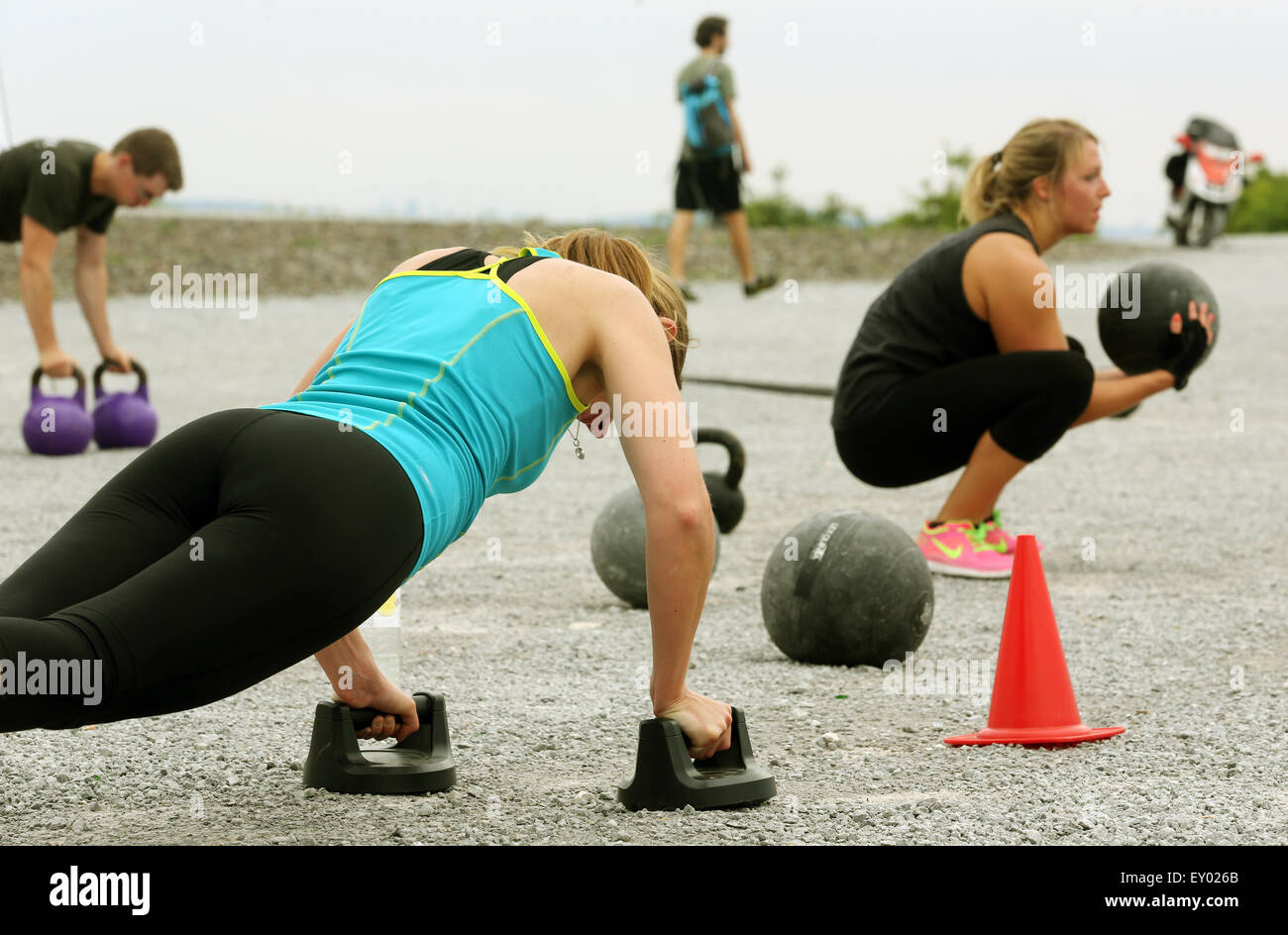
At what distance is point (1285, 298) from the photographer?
16.8 metres

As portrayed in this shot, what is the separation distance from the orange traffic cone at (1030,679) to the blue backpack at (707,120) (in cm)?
1058

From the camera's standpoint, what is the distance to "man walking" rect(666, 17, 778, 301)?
45.9 ft

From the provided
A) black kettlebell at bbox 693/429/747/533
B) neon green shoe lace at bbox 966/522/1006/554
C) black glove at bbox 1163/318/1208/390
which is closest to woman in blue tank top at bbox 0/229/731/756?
neon green shoe lace at bbox 966/522/1006/554

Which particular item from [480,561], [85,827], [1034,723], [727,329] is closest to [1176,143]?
[727,329]

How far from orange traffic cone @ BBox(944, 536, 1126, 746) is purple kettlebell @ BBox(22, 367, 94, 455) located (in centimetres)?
668

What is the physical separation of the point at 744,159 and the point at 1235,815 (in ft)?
37.9

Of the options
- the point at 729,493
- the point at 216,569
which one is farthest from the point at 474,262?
the point at 729,493

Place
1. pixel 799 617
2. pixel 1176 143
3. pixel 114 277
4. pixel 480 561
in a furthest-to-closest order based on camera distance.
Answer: pixel 1176 143
pixel 114 277
pixel 480 561
pixel 799 617

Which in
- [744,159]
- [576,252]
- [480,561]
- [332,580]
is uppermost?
[744,159]

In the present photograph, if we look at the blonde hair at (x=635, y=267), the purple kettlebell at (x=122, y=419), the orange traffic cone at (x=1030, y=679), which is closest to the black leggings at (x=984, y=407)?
the orange traffic cone at (x=1030, y=679)

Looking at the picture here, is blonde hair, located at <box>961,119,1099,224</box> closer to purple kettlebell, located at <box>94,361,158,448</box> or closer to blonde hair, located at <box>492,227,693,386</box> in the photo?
blonde hair, located at <box>492,227,693,386</box>

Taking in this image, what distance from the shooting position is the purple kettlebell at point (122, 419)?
9.38 metres

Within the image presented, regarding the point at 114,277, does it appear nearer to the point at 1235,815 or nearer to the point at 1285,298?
the point at 1285,298
